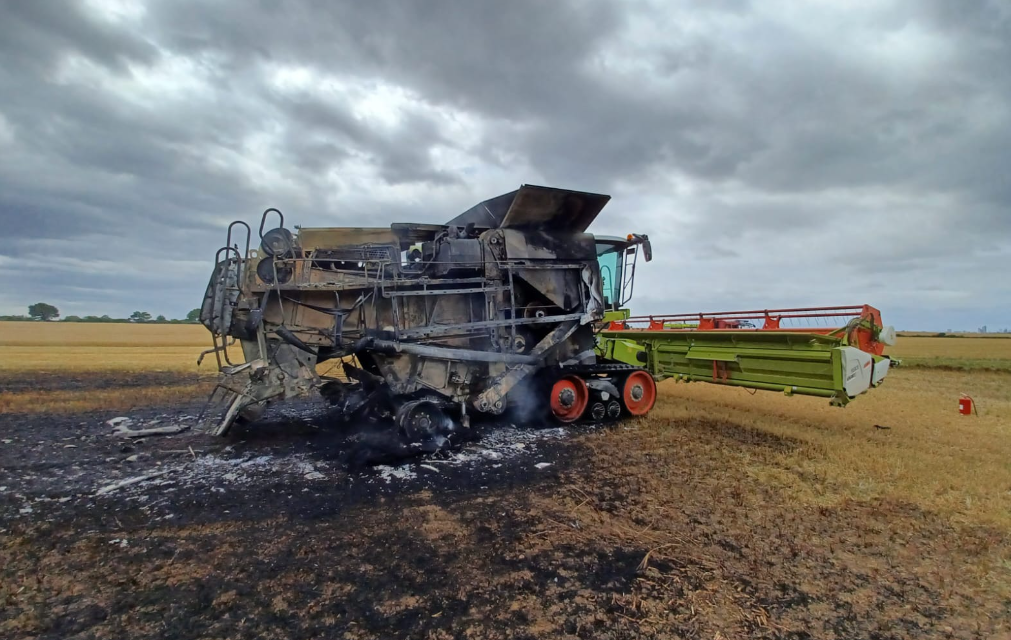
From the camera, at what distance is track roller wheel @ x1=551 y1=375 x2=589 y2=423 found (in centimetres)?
837

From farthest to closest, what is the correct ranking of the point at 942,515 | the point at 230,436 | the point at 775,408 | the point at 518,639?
1. the point at 775,408
2. the point at 230,436
3. the point at 942,515
4. the point at 518,639

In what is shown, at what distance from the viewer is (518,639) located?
2.72m

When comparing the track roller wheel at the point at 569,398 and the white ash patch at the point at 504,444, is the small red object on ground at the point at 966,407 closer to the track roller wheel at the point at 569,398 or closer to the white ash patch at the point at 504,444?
the track roller wheel at the point at 569,398

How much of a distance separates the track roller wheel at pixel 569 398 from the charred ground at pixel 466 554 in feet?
6.87

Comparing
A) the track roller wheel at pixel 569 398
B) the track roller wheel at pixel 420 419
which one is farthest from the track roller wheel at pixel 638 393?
the track roller wheel at pixel 420 419

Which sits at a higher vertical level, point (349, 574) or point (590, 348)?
point (590, 348)

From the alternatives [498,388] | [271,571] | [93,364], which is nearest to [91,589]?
[271,571]

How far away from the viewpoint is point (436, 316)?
7531mm

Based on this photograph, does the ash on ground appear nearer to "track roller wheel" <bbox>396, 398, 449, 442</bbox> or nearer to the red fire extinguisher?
"track roller wheel" <bbox>396, 398, 449, 442</bbox>

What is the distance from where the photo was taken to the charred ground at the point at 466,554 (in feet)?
9.52

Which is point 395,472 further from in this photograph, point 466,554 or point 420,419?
point 466,554

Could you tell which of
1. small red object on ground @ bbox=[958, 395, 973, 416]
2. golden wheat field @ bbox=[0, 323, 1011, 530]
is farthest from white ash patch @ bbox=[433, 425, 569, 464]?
small red object on ground @ bbox=[958, 395, 973, 416]

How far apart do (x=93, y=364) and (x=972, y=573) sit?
23.3 meters

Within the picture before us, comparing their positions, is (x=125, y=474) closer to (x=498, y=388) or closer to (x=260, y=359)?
(x=260, y=359)
